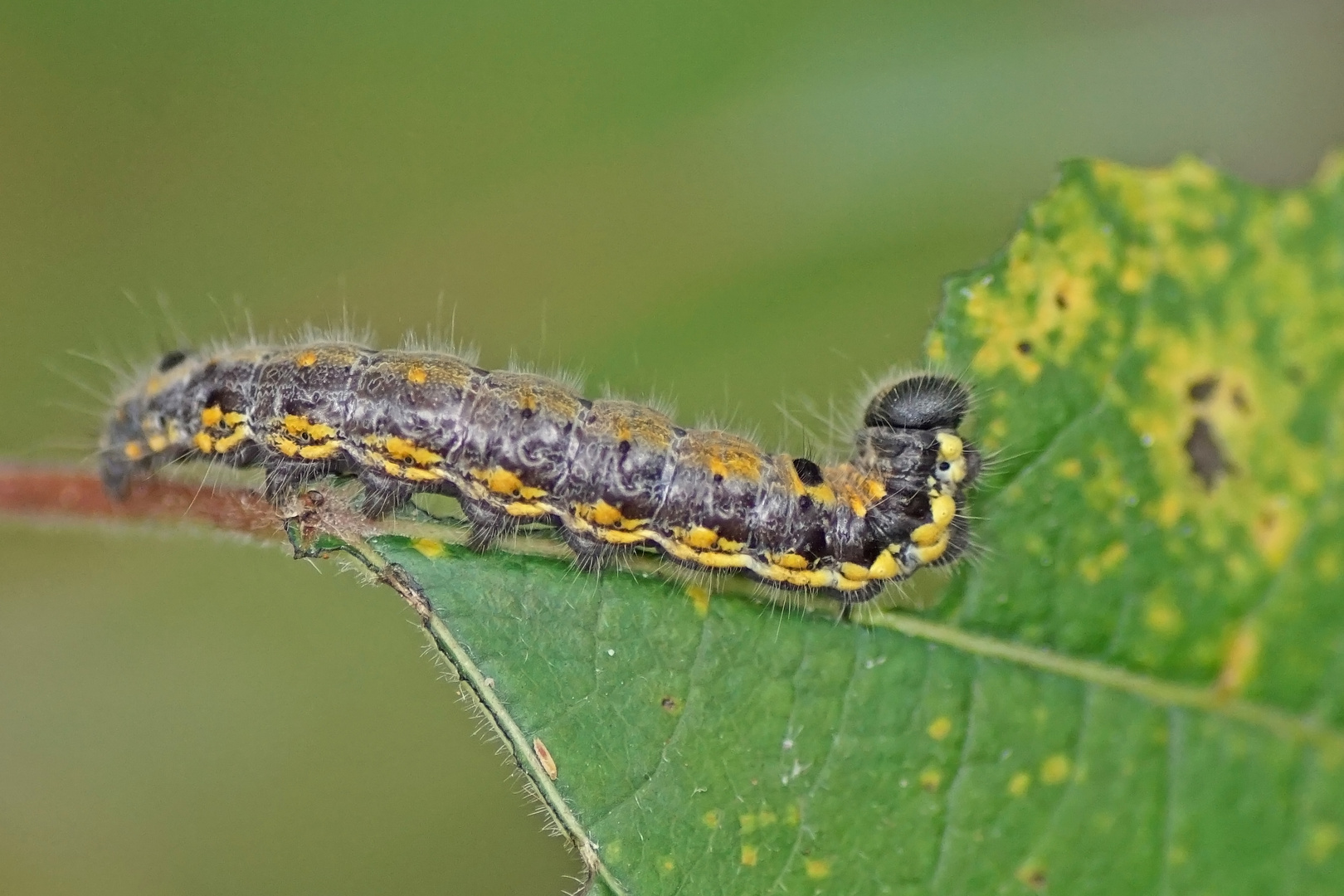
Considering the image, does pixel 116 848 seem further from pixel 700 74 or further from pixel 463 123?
pixel 700 74

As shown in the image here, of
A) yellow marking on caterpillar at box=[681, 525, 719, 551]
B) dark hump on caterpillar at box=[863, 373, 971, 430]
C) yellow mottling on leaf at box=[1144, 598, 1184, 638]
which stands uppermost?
dark hump on caterpillar at box=[863, 373, 971, 430]

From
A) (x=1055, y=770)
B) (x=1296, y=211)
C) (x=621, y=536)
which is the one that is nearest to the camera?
(x=1296, y=211)

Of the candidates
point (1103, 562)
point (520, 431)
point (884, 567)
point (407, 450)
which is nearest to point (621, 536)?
point (520, 431)

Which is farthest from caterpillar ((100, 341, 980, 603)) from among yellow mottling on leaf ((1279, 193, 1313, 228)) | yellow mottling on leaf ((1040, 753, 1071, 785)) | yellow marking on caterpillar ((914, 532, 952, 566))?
yellow mottling on leaf ((1279, 193, 1313, 228))

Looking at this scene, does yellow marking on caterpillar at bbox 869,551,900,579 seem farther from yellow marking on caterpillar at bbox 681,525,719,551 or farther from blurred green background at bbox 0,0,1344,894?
blurred green background at bbox 0,0,1344,894

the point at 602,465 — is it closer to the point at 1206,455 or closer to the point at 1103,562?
the point at 1103,562

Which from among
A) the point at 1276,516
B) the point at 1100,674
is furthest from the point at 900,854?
the point at 1276,516

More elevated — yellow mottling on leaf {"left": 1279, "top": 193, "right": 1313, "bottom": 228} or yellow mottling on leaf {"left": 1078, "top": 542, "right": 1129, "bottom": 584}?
yellow mottling on leaf {"left": 1279, "top": 193, "right": 1313, "bottom": 228}
